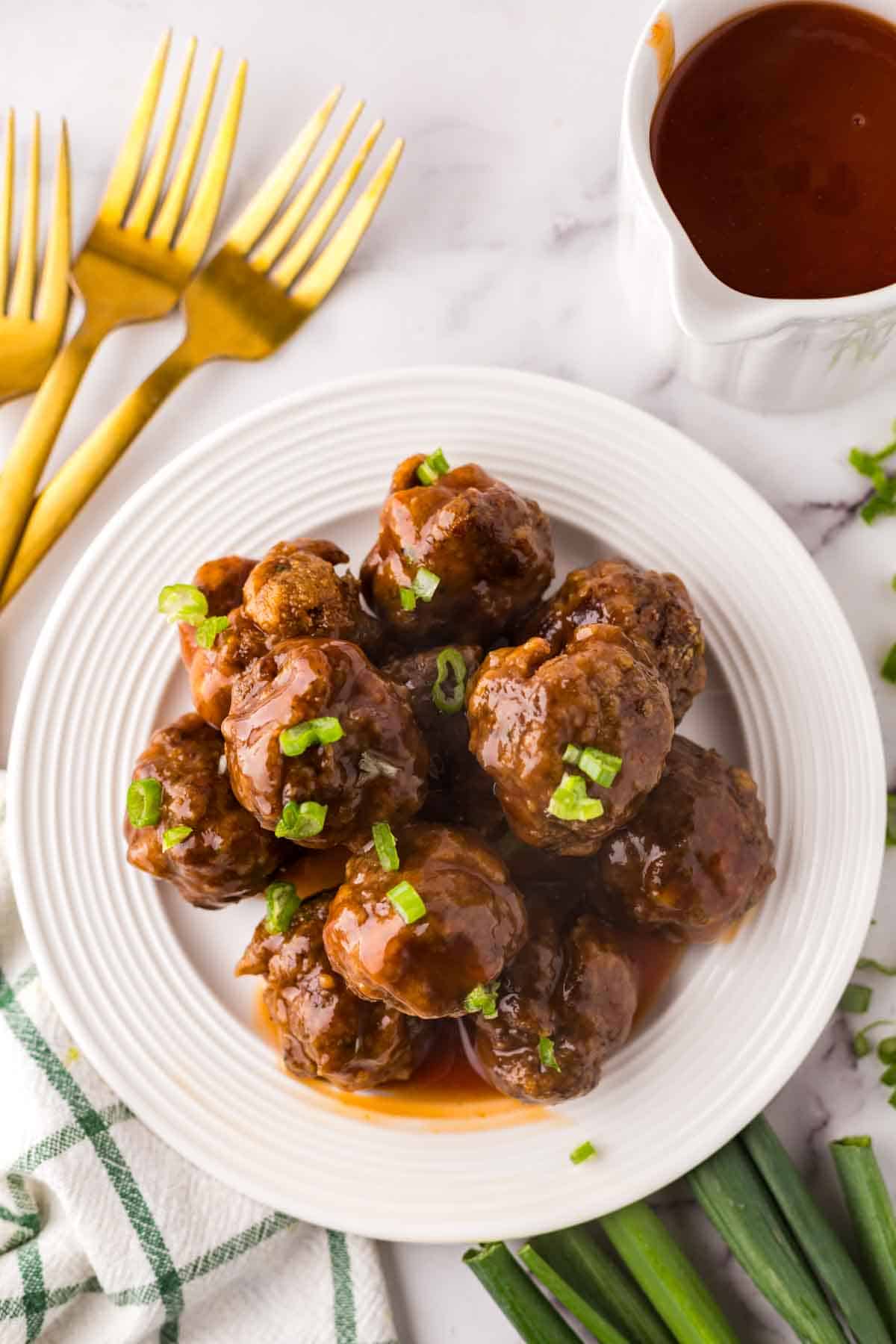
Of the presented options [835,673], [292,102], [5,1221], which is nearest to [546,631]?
[835,673]

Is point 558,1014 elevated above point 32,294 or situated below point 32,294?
below

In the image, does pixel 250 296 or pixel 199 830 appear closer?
pixel 199 830

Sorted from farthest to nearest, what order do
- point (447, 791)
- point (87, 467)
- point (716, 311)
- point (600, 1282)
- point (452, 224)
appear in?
point (452, 224), point (87, 467), point (600, 1282), point (447, 791), point (716, 311)

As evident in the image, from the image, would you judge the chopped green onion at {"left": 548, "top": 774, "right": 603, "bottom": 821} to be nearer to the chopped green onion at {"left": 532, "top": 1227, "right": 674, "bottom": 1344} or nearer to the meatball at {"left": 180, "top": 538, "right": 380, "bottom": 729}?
the meatball at {"left": 180, "top": 538, "right": 380, "bottom": 729}

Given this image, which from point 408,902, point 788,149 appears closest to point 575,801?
point 408,902

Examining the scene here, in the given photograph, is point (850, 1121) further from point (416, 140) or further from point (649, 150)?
point (416, 140)

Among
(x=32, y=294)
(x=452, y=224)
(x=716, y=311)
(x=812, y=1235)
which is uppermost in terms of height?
(x=716, y=311)

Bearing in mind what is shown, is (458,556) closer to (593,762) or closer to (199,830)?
(593,762)

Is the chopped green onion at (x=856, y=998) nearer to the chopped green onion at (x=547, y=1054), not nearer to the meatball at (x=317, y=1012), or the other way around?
the chopped green onion at (x=547, y=1054)
